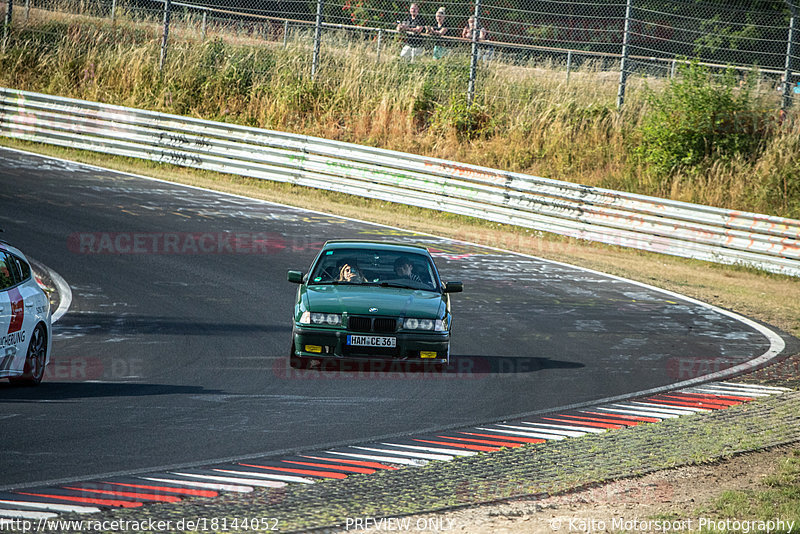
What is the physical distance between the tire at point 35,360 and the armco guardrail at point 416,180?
14.6 m

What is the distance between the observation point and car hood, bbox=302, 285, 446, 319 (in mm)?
10805

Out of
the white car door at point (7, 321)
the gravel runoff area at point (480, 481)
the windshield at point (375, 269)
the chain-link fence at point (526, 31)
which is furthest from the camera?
the chain-link fence at point (526, 31)

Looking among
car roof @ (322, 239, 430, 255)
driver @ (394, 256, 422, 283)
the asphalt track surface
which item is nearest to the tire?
the asphalt track surface

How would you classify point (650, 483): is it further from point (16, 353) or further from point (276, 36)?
point (276, 36)

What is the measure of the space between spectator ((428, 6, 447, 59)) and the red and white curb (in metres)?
19.5

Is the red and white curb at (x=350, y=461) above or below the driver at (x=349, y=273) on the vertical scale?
below

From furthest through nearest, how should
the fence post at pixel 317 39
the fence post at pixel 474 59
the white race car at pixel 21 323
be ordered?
the fence post at pixel 317 39, the fence post at pixel 474 59, the white race car at pixel 21 323

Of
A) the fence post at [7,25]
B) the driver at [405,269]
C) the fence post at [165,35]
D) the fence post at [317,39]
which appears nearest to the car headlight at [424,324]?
the driver at [405,269]

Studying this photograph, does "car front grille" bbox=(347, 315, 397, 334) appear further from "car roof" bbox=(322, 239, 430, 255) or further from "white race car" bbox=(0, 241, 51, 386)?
"white race car" bbox=(0, 241, 51, 386)

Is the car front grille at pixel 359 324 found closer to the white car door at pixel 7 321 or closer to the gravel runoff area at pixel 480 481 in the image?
the gravel runoff area at pixel 480 481

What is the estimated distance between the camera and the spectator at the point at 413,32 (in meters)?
30.0

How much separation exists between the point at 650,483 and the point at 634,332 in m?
6.65

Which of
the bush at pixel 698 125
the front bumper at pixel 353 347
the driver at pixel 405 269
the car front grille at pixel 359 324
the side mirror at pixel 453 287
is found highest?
the bush at pixel 698 125

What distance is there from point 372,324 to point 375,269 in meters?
1.51
